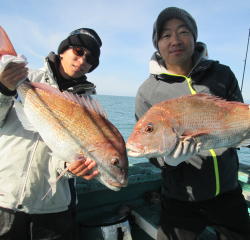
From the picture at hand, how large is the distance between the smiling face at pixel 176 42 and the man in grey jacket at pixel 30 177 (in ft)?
3.47

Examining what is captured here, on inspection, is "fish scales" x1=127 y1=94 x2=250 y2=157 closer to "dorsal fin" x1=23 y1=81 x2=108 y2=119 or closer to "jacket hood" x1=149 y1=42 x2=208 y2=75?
"dorsal fin" x1=23 y1=81 x2=108 y2=119

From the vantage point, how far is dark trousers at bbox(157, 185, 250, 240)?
195 centimetres

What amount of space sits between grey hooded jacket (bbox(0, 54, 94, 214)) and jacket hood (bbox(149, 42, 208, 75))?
1.21 m

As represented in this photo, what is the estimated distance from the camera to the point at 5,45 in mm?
1609

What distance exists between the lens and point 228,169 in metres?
2.00

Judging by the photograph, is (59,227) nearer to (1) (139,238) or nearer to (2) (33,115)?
(2) (33,115)

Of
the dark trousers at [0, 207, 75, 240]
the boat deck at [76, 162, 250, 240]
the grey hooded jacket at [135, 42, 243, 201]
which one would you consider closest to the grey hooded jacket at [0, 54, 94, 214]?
the dark trousers at [0, 207, 75, 240]

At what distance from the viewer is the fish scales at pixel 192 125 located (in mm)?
1561

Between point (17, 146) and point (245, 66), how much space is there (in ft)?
16.4

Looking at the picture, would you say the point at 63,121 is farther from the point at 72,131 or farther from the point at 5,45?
the point at 5,45

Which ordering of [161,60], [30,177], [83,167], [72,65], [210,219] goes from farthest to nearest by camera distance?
[161,60] → [72,65] → [210,219] → [30,177] → [83,167]

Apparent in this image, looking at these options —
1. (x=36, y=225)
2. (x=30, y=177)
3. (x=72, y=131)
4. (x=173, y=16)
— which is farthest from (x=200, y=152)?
(x=36, y=225)

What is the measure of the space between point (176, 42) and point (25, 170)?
2097mm

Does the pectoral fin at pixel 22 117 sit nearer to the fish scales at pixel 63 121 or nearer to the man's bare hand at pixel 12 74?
the fish scales at pixel 63 121
